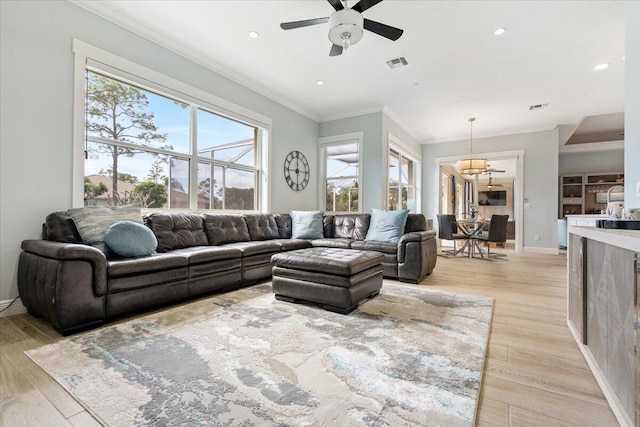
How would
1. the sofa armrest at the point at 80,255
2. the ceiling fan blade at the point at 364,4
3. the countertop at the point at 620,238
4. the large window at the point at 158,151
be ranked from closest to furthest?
the countertop at the point at 620,238, the sofa armrest at the point at 80,255, the ceiling fan blade at the point at 364,4, the large window at the point at 158,151

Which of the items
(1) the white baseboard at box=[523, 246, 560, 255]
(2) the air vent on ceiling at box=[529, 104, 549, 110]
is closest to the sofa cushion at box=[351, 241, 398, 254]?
(2) the air vent on ceiling at box=[529, 104, 549, 110]

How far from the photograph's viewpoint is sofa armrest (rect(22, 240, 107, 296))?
2.04m

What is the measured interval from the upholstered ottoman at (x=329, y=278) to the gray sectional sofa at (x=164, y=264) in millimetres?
709

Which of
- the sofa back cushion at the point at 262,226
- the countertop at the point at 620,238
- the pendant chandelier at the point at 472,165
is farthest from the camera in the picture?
the pendant chandelier at the point at 472,165

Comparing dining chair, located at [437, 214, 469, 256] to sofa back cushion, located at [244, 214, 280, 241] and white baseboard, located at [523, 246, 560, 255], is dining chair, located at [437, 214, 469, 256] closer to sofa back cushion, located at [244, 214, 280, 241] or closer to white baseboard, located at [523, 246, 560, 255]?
Answer: white baseboard, located at [523, 246, 560, 255]

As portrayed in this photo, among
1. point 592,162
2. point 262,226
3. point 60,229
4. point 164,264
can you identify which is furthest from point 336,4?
point 592,162

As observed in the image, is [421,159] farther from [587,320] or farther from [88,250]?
[88,250]

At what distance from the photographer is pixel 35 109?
2592 millimetres

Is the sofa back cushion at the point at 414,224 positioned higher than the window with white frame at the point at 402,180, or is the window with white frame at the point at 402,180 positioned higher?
the window with white frame at the point at 402,180

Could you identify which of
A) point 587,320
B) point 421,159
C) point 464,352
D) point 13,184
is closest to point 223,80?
point 13,184

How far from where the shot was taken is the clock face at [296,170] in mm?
5539

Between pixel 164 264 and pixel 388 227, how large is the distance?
2876mm

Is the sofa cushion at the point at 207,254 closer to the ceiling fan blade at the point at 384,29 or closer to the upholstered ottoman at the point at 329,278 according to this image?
the upholstered ottoman at the point at 329,278

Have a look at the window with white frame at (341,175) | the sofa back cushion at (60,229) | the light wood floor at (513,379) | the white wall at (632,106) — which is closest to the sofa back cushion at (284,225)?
the window with white frame at (341,175)
